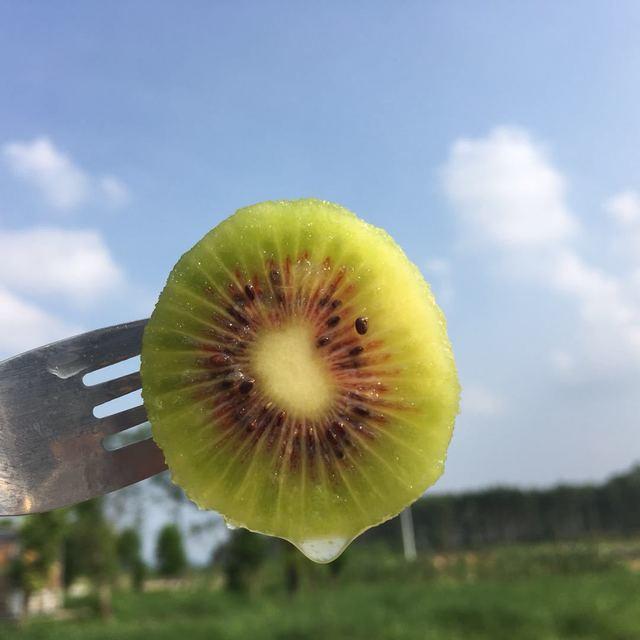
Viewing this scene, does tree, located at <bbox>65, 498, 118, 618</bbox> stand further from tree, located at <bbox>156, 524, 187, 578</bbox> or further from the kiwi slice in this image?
the kiwi slice

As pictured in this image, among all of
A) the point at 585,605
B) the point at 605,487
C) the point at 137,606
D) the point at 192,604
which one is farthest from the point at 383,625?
the point at 605,487

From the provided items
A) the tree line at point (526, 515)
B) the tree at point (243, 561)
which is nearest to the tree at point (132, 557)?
the tree at point (243, 561)

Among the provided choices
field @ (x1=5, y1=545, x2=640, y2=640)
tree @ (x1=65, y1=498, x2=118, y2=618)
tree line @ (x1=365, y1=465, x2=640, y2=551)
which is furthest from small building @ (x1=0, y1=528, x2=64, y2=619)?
tree line @ (x1=365, y1=465, x2=640, y2=551)

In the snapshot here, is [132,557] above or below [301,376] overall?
above

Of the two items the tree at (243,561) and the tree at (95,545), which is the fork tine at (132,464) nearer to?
the tree at (243,561)

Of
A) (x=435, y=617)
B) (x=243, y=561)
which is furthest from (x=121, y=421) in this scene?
(x=243, y=561)

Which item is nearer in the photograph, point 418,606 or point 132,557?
point 418,606

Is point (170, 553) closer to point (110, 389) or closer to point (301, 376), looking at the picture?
point (110, 389)

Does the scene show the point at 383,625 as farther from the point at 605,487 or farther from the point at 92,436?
the point at 605,487
